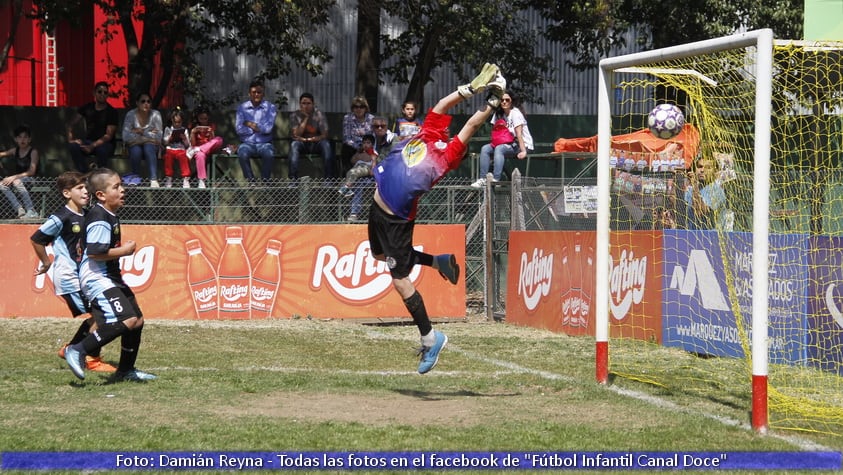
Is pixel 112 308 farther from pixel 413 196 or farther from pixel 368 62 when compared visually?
pixel 368 62

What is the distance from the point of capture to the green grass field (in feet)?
22.0

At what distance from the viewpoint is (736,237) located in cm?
1070

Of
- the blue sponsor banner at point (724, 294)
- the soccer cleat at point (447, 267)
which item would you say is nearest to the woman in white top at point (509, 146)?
the blue sponsor banner at point (724, 294)

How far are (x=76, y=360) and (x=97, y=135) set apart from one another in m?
10.1

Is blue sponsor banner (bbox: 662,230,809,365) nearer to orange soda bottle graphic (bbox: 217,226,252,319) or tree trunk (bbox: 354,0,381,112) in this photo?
orange soda bottle graphic (bbox: 217,226,252,319)

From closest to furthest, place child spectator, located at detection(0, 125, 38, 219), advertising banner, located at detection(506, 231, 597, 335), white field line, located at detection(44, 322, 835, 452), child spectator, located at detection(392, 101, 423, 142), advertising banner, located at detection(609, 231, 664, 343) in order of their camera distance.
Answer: white field line, located at detection(44, 322, 835, 452) → advertising banner, located at detection(609, 231, 664, 343) → advertising banner, located at detection(506, 231, 597, 335) → child spectator, located at detection(0, 125, 38, 219) → child spectator, located at detection(392, 101, 423, 142)

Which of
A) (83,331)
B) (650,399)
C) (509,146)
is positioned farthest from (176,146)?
(650,399)

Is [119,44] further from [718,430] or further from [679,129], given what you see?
[718,430]

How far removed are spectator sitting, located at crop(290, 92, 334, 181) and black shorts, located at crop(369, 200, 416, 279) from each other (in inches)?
361

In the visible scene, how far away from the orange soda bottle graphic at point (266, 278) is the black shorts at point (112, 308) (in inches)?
245

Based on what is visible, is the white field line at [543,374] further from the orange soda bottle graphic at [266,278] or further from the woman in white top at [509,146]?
the woman in white top at [509,146]

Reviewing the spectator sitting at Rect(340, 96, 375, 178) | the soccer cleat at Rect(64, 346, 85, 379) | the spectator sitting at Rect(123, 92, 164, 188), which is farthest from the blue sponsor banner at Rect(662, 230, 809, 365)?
the spectator sitting at Rect(123, 92, 164, 188)

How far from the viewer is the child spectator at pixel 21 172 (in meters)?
16.1

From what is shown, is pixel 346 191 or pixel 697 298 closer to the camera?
pixel 697 298
